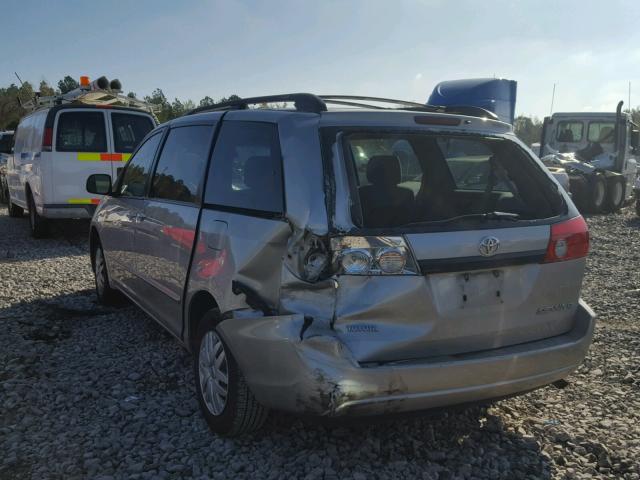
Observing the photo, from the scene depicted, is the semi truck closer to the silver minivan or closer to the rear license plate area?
the silver minivan

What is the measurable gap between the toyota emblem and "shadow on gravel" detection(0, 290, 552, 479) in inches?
29.2

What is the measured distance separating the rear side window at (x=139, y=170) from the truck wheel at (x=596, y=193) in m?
13.5

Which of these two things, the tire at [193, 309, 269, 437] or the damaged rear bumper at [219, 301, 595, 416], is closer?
the damaged rear bumper at [219, 301, 595, 416]

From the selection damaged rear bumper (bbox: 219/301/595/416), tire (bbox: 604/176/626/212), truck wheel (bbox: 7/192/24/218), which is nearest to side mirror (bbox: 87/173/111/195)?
damaged rear bumper (bbox: 219/301/595/416)

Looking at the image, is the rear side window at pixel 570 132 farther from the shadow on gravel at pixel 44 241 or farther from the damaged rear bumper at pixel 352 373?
the damaged rear bumper at pixel 352 373

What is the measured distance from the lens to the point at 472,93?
53.5 ft

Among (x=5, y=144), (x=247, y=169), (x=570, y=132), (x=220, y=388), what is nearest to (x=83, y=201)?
(x=5, y=144)

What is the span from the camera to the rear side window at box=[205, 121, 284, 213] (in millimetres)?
3154

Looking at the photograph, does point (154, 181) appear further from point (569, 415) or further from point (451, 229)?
point (569, 415)

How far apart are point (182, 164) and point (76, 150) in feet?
20.4

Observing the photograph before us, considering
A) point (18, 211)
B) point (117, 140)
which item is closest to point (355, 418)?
point (117, 140)

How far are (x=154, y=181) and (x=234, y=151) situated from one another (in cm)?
126

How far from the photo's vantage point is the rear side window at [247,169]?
3154mm

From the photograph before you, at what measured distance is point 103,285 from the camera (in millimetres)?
6109
